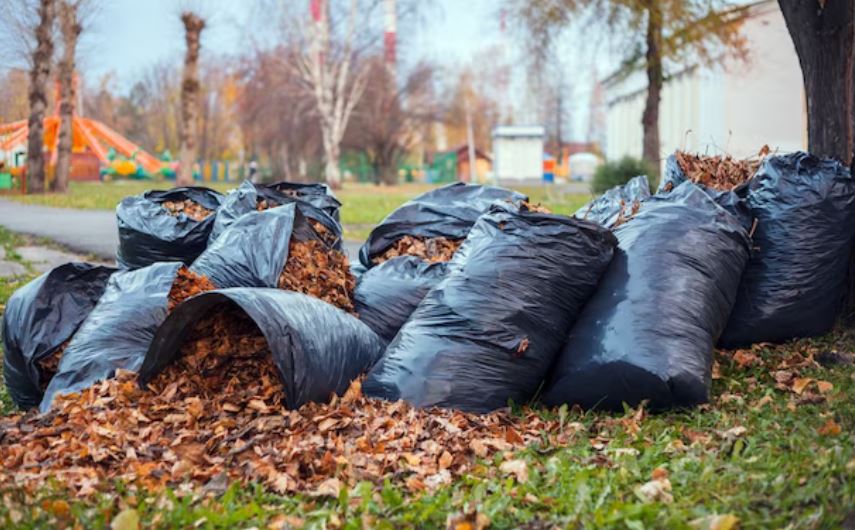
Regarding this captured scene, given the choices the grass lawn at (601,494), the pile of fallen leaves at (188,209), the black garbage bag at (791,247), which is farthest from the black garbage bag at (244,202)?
the grass lawn at (601,494)

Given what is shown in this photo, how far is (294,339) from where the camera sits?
11.4 feet

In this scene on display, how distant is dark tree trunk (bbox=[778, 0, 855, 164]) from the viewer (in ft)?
17.0

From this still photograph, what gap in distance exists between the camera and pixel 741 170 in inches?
191

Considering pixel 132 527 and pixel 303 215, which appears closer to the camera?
pixel 132 527

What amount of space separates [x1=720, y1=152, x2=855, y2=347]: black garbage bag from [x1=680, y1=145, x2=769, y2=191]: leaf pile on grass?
0.29 m

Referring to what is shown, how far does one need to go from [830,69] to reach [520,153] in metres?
30.6

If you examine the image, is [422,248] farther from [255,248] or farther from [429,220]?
[255,248]

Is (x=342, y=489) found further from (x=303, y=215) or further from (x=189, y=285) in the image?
(x=303, y=215)

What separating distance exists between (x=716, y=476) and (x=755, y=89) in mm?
31815

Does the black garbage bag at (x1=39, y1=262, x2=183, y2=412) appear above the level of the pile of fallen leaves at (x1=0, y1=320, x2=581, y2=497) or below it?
above

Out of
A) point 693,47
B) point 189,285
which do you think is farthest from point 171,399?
point 693,47

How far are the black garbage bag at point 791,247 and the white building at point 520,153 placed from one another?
101 feet

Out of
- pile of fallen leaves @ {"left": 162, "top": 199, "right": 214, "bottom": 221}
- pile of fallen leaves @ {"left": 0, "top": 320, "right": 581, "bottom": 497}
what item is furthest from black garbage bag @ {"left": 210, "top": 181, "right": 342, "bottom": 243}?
pile of fallen leaves @ {"left": 0, "top": 320, "right": 581, "bottom": 497}

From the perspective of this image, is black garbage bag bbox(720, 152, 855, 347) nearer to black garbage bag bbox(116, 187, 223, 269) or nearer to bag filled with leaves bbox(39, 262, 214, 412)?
bag filled with leaves bbox(39, 262, 214, 412)
